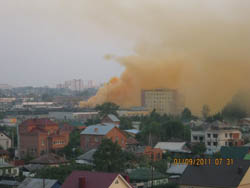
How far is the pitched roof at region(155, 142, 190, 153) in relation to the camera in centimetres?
3534

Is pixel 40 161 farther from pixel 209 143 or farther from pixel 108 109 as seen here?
pixel 108 109

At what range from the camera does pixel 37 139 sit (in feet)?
121

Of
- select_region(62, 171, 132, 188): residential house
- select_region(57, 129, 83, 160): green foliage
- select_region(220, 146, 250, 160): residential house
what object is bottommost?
select_region(57, 129, 83, 160): green foliage

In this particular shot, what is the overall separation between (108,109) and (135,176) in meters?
37.6

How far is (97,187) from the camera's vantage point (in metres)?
15.7

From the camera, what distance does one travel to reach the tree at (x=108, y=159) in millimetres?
24950

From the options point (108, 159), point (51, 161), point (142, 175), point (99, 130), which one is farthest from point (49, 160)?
point (99, 130)

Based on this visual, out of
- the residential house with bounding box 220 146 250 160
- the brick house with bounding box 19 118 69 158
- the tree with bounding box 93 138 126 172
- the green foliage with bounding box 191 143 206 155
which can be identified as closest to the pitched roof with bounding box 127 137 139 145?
the brick house with bounding box 19 118 69 158

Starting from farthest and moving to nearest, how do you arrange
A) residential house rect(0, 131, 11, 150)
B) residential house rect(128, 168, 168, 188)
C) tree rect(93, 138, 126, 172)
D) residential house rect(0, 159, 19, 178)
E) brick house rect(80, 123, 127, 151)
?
residential house rect(0, 131, 11, 150), brick house rect(80, 123, 127, 151), residential house rect(0, 159, 19, 178), tree rect(93, 138, 126, 172), residential house rect(128, 168, 168, 188)

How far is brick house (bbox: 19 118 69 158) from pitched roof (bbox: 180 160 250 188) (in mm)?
17466

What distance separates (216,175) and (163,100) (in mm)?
67613

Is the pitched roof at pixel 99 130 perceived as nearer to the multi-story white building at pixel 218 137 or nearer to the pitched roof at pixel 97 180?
the multi-story white building at pixel 218 137

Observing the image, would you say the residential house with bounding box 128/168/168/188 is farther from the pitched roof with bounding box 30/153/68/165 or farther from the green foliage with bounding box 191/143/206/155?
the green foliage with bounding box 191/143/206/155

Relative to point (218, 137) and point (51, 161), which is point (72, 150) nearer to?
point (51, 161)
